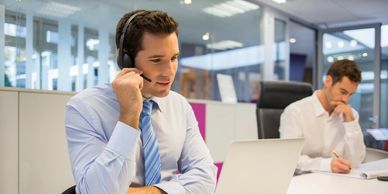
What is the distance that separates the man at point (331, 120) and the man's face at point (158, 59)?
112 centimetres

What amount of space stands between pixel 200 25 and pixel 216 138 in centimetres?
155

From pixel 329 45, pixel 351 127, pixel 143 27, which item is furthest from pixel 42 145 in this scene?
pixel 329 45

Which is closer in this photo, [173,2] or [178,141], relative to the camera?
[178,141]

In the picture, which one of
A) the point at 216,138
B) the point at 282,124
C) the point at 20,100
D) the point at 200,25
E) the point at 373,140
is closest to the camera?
the point at 282,124

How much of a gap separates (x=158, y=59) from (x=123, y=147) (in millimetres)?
314

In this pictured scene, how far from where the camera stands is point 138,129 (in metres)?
1.15

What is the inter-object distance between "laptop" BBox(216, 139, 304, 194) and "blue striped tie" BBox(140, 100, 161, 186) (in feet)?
0.80

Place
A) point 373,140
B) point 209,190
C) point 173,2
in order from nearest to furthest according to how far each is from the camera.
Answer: point 209,190, point 373,140, point 173,2

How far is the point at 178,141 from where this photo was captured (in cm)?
139

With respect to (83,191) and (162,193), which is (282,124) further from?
(83,191)

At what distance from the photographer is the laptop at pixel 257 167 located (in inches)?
43.0

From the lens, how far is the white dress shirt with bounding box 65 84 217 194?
1075 mm

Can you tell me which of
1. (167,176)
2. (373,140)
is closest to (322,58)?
(373,140)

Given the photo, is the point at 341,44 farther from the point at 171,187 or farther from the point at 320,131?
the point at 171,187
